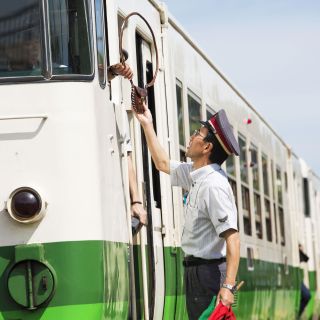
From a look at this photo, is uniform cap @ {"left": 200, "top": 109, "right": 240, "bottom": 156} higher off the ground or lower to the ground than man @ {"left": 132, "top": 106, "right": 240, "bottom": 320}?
higher

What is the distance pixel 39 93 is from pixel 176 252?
2618 millimetres

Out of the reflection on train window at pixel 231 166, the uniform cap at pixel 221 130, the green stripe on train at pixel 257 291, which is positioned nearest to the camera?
the uniform cap at pixel 221 130

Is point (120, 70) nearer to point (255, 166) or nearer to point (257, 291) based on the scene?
point (257, 291)

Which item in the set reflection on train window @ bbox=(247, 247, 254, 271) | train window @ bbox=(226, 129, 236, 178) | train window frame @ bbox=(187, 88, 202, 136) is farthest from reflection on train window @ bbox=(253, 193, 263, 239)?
train window frame @ bbox=(187, 88, 202, 136)

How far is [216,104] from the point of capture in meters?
10.5

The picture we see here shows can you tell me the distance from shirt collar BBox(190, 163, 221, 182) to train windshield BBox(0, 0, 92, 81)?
3.66 feet

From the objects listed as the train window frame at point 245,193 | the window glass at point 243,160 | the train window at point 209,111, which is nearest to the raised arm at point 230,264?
the train window at point 209,111

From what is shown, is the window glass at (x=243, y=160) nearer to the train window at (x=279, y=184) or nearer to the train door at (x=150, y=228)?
the train window at (x=279, y=184)

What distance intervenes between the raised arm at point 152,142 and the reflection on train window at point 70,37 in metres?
0.99

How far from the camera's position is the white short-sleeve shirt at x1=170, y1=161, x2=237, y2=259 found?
627 cm

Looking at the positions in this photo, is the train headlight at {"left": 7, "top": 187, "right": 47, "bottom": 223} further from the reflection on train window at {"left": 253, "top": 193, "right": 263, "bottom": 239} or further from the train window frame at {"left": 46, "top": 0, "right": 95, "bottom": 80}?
the reflection on train window at {"left": 253, "top": 193, "right": 263, "bottom": 239}

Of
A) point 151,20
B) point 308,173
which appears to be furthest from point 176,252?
point 308,173

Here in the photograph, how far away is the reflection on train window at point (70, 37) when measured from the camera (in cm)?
574

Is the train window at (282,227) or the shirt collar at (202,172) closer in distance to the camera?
the shirt collar at (202,172)
